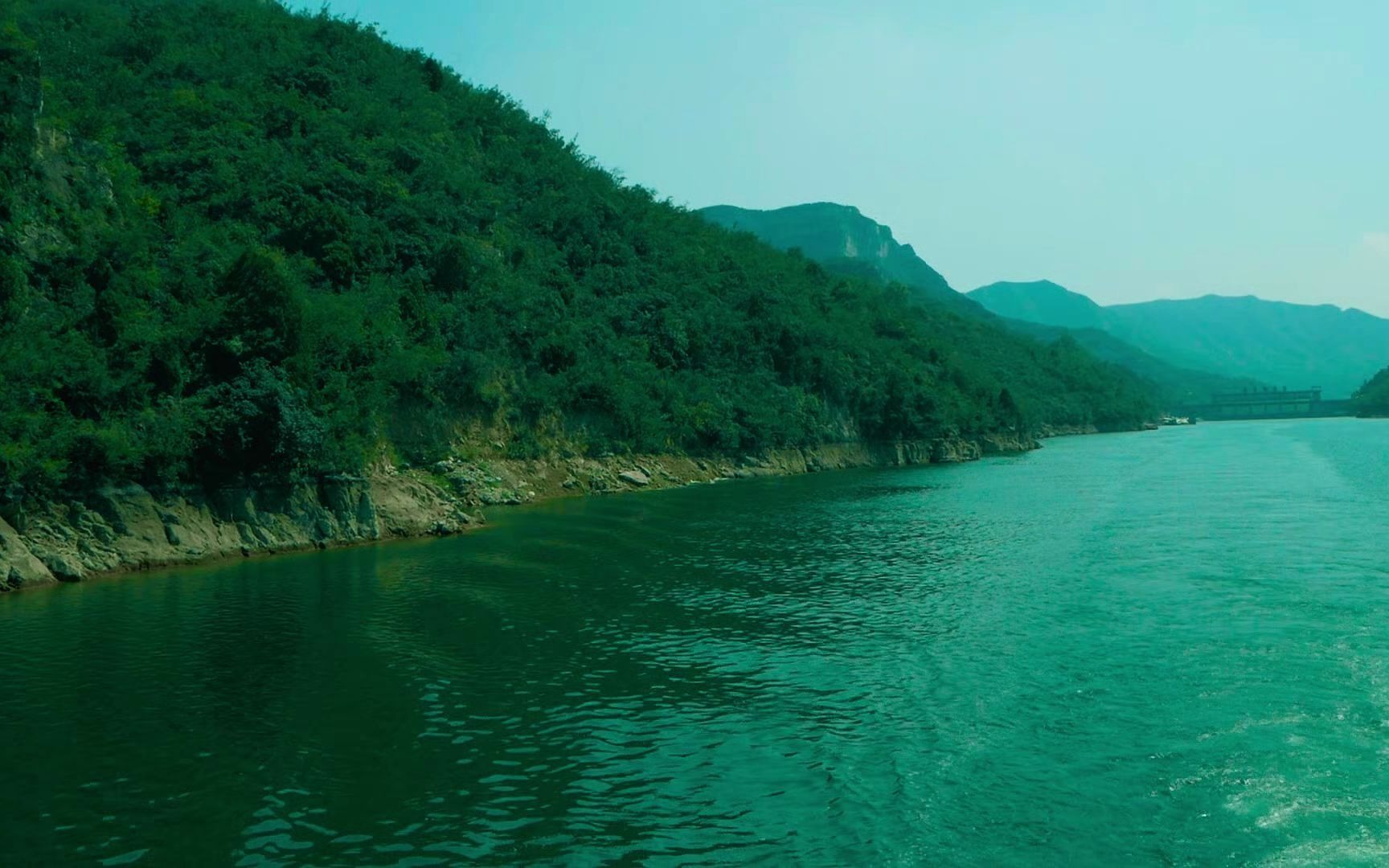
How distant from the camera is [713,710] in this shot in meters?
17.8

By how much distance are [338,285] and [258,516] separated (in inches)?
836

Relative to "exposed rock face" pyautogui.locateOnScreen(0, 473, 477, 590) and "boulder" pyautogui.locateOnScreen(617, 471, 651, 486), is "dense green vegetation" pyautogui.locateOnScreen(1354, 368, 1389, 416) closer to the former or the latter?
"boulder" pyautogui.locateOnScreen(617, 471, 651, 486)

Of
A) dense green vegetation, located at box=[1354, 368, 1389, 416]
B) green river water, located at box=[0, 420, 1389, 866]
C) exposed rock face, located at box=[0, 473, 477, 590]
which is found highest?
dense green vegetation, located at box=[1354, 368, 1389, 416]

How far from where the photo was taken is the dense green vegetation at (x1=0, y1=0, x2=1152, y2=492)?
36.1 meters


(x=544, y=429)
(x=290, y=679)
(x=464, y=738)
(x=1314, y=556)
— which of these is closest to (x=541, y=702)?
(x=464, y=738)

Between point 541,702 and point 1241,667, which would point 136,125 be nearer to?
point 541,702

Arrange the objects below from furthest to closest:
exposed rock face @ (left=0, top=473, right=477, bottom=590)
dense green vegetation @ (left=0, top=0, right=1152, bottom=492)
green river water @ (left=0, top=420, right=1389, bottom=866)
Result: 1. dense green vegetation @ (left=0, top=0, right=1152, bottom=492)
2. exposed rock face @ (left=0, top=473, right=477, bottom=590)
3. green river water @ (left=0, top=420, right=1389, bottom=866)

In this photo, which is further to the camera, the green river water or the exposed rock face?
the exposed rock face

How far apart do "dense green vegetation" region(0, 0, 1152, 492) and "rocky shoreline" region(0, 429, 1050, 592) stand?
1.05 metres

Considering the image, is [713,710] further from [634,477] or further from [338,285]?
[634,477]

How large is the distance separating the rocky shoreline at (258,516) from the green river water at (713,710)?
137 centimetres

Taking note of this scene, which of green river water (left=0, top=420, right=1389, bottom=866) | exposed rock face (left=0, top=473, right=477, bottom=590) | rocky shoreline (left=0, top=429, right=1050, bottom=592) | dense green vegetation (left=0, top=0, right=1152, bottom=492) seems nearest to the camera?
green river water (left=0, top=420, right=1389, bottom=866)

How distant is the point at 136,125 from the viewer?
59.1 m

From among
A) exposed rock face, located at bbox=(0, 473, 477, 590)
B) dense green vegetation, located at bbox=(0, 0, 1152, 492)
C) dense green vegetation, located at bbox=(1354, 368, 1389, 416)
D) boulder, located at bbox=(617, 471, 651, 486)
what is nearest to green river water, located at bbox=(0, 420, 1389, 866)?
exposed rock face, located at bbox=(0, 473, 477, 590)
